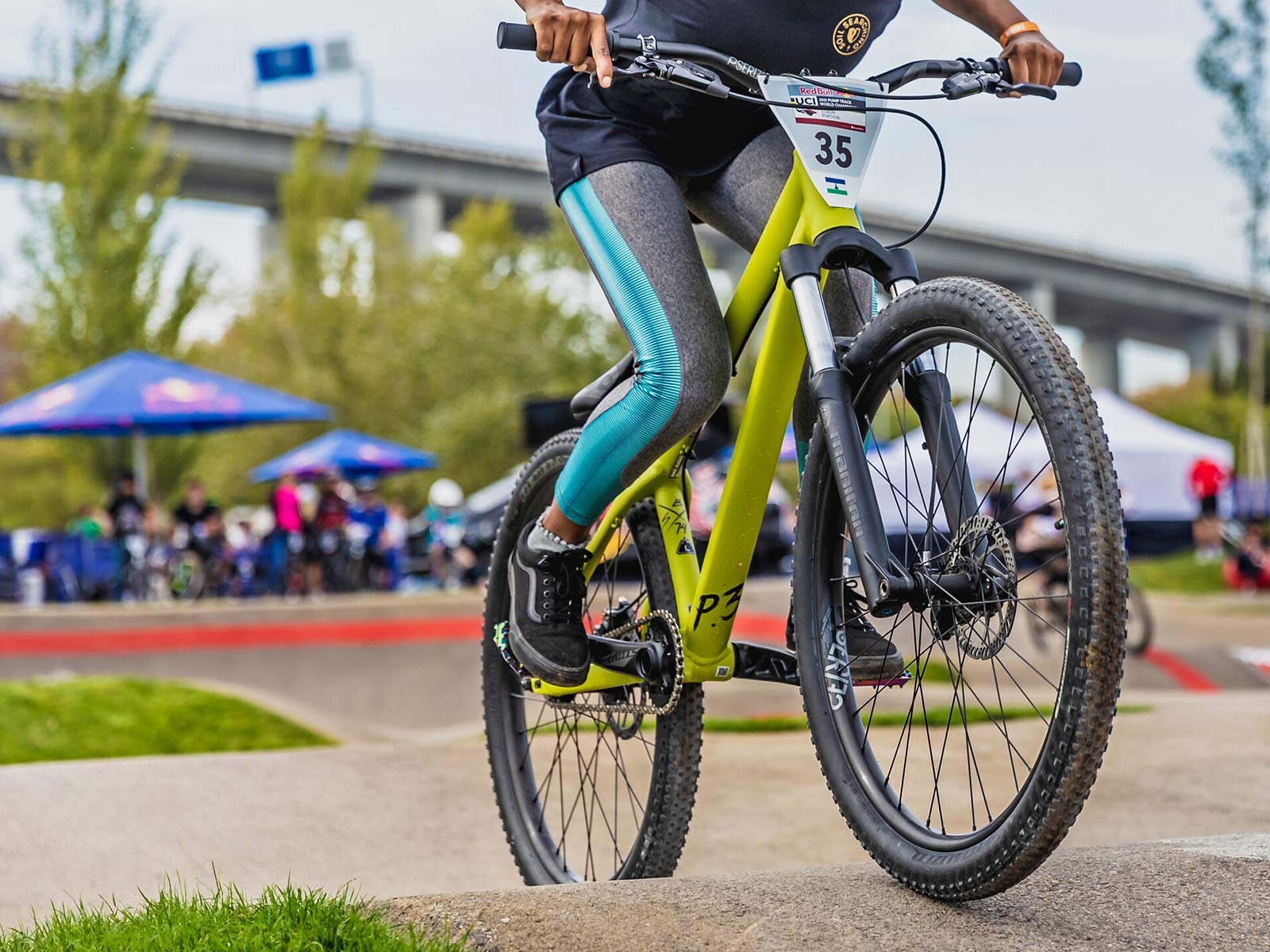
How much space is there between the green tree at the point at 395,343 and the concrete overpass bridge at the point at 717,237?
A: 5420 millimetres

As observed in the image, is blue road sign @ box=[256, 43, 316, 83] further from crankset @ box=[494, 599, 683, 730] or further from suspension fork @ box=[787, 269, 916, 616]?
suspension fork @ box=[787, 269, 916, 616]

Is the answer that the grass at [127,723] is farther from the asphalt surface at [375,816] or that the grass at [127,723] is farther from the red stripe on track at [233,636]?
the red stripe on track at [233,636]

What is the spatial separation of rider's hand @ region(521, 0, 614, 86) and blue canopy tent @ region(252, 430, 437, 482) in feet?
70.2

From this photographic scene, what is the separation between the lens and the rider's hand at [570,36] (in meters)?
2.32

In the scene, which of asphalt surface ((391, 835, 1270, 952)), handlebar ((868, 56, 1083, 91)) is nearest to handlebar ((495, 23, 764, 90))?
handlebar ((868, 56, 1083, 91))

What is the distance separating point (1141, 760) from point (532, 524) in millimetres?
2601

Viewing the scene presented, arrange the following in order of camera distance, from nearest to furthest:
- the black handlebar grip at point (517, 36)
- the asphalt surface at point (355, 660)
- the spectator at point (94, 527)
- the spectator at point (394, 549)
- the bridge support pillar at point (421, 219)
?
the black handlebar grip at point (517, 36) < the asphalt surface at point (355, 660) < the spectator at point (94, 527) < the spectator at point (394, 549) < the bridge support pillar at point (421, 219)

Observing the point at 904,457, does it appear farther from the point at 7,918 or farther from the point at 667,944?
the point at 7,918

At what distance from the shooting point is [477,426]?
34406 millimetres

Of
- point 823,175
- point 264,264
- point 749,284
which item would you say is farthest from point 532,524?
point 264,264

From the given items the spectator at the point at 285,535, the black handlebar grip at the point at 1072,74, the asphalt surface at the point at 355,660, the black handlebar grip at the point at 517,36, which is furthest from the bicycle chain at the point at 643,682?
the spectator at the point at 285,535

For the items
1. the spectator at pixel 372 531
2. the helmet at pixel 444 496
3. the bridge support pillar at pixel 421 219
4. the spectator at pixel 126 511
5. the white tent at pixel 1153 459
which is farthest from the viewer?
the bridge support pillar at pixel 421 219

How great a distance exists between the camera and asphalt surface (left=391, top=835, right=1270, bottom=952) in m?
1.96

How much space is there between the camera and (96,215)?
79.2ft
